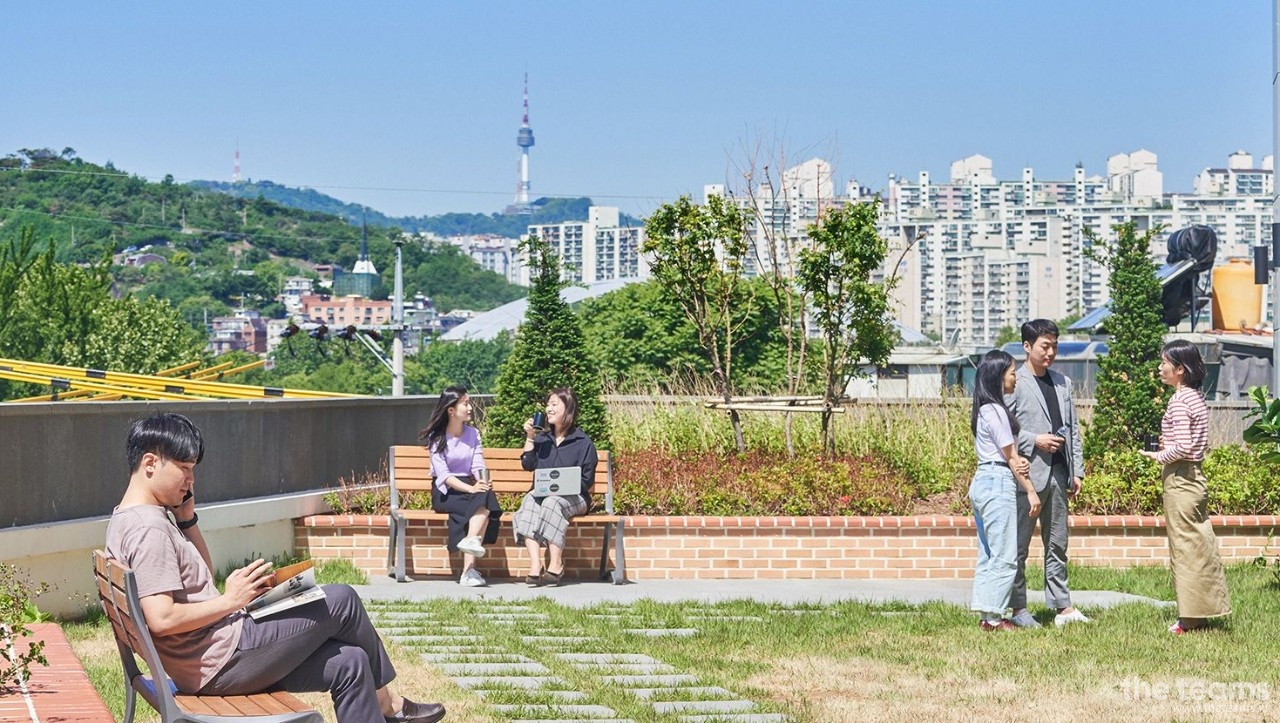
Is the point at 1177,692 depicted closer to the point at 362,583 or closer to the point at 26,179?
the point at 362,583

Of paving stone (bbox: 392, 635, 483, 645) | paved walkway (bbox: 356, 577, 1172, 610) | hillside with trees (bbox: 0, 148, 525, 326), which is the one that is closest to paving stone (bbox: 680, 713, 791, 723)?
paving stone (bbox: 392, 635, 483, 645)

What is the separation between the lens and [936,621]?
9695mm

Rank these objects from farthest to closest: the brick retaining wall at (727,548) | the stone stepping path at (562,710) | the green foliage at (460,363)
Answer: the green foliage at (460,363)
the brick retaining wall at (727,548)
the stone stepping path at (562,710)

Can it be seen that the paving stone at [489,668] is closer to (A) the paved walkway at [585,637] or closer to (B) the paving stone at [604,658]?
(A) the paved walkway at [585,637]

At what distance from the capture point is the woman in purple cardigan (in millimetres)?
11711

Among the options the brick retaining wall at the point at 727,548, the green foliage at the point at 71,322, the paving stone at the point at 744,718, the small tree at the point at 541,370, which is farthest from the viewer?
the green foliage at the point at 71,322

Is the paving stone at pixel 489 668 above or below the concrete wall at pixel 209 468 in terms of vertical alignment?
below

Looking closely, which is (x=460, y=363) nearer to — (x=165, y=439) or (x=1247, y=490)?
(x=1247, y=490)

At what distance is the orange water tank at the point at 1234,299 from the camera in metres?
30.3

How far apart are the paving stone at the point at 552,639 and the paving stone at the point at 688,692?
148 centimetres

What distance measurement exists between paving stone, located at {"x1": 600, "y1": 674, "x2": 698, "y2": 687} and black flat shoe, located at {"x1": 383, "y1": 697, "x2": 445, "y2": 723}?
1.48 meters

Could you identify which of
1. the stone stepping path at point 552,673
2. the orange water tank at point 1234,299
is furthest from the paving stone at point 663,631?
the orange water tank at point 1234,299

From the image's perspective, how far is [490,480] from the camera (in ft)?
40.1

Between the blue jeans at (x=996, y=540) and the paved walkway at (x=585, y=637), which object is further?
the blue jeans at (x=996, y=540)
